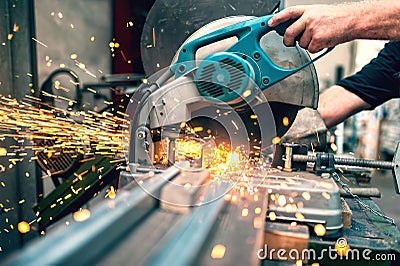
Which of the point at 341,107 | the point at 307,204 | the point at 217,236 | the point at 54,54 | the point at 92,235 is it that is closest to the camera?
the point at 92,235

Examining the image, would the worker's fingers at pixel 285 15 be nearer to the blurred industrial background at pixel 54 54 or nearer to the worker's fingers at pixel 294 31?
the worker's fingers at pixel 294 31

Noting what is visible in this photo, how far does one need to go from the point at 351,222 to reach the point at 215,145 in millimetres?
550

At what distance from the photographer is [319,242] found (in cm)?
94

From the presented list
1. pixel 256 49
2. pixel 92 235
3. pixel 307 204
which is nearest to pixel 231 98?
pixel 256 49

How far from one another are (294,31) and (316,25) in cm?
8

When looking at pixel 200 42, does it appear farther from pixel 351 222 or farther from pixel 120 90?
pixel 120 90

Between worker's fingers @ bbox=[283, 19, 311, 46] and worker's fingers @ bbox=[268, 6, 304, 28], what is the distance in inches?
1.1

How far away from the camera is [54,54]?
246 centimetres

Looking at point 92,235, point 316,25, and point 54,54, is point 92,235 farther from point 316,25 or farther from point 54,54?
point 54,54

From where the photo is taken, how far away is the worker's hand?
3.67 ft

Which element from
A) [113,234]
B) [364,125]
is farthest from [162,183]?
[364,125]

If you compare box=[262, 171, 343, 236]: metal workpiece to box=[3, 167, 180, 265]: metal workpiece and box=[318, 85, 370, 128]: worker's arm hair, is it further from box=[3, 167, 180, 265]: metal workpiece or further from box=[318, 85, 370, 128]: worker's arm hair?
box=[318, 85, 370, 128]: worker's arm hair

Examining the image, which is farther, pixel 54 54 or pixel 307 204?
pixel 54 54

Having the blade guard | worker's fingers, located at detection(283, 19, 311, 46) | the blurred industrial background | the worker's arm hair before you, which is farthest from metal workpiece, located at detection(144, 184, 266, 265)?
the worker's arm hair
